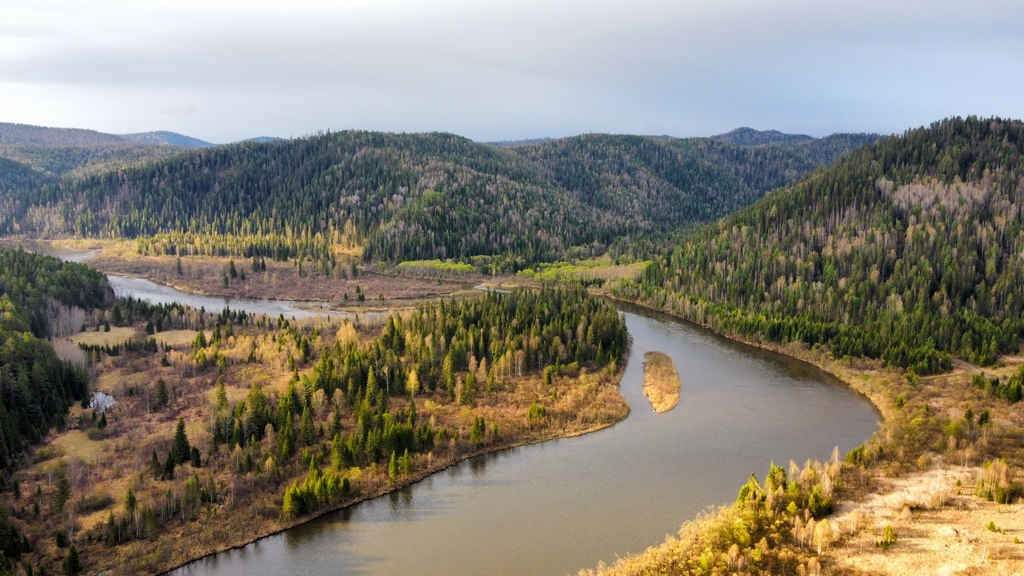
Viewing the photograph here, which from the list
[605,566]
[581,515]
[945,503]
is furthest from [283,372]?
[945,503]

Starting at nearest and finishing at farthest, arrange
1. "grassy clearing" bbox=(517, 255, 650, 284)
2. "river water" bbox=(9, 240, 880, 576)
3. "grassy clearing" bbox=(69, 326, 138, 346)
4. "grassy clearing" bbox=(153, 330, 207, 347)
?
1. "river water" bbox=(9, 240, 880, 576)
2. "grassy clearing" bbox=(153, 330, 207, 347)
3. "grassy clearing" bbox=(69, 326, 138, 346)
4. "grassy clearing" bbox=(517, 255, 650, 284)

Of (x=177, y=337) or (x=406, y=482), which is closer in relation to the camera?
(x=406, y=482)

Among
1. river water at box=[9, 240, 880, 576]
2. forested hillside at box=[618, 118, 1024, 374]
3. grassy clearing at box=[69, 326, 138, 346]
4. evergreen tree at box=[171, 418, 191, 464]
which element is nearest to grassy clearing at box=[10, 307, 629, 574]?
evergreen tree at box=[171, 418, 191, 464]

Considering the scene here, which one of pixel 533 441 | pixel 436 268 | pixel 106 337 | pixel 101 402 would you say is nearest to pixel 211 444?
pixel 101 402

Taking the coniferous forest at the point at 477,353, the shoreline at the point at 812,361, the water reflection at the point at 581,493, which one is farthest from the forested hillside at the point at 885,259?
the water reflection at the point at 581,493

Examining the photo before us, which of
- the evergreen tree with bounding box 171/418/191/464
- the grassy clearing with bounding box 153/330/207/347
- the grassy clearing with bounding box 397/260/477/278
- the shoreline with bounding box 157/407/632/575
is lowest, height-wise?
the shoreline with bounding box 157/407/632/575

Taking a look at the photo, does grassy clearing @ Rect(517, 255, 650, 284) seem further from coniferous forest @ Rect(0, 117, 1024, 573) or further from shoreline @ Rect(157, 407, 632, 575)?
shoreline @ Rect(157, 407, 632, 575)

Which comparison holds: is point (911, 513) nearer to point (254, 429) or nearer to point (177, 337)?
point (254, 429)
